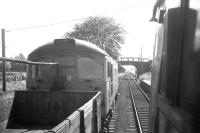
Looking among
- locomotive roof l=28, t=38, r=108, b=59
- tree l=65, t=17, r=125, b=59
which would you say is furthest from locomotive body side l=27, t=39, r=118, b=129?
tree l=65, t=17, r=125, b=59

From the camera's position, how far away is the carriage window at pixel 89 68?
8812mm

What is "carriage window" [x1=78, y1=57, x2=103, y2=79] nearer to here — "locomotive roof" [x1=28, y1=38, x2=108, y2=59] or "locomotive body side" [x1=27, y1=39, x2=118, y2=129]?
"locomotive body side" [x1=27, y1=39, x2=118, y2=129]

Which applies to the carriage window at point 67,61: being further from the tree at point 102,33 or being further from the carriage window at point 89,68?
the tree at point 102,33

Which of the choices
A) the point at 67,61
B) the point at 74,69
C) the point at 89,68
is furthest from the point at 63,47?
the point at 89,68

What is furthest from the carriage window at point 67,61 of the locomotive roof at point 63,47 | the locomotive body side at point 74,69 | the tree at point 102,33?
the tree at point 102,33

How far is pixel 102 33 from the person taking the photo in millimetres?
53719

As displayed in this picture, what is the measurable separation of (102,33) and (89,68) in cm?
4536

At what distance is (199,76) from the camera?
A: 5.39 ft

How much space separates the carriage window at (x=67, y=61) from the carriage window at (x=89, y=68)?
0.22 meters

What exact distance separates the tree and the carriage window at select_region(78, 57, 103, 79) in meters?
41.1

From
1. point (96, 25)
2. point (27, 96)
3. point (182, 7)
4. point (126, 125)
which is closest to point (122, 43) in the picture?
point (96, 25)

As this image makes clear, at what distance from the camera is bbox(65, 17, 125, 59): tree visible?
51.5 metres

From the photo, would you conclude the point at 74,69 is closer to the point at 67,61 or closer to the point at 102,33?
the point at 67,61

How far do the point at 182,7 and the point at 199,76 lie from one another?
69 centimetres
